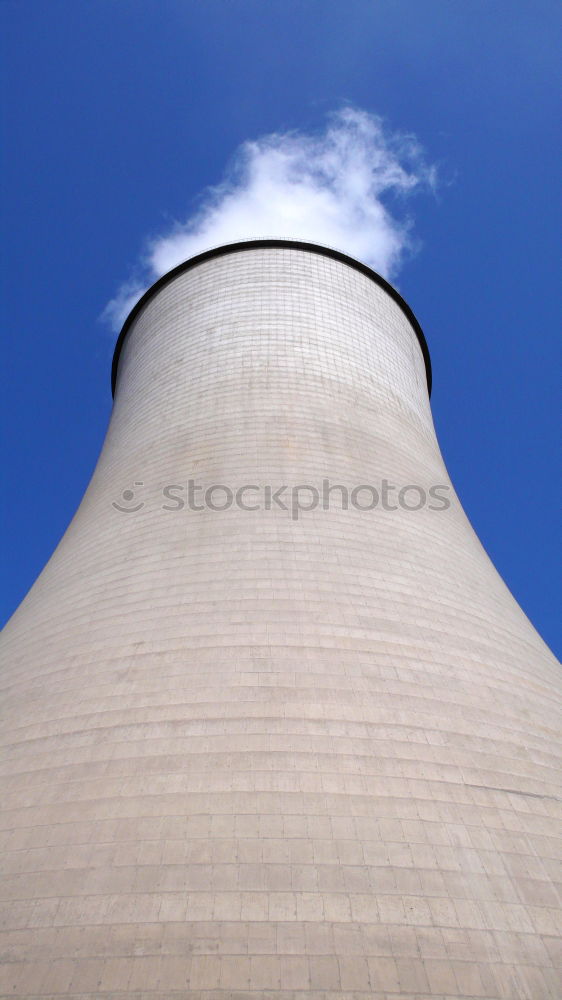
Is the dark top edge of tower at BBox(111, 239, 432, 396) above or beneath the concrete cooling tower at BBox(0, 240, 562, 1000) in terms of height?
above

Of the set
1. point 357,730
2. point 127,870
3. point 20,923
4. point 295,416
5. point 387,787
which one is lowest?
point 20,923

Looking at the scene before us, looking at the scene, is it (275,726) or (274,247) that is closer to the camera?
(275,726)

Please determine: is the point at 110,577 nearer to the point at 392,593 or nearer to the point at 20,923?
the point at 392,593

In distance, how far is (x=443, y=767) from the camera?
205 inches

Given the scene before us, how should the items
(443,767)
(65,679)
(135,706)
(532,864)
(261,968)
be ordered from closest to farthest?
(261,968)
(532,864)
(443,767)
(135,706)
(65,679)

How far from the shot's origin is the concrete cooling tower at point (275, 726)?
400 cm

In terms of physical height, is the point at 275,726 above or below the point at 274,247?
below

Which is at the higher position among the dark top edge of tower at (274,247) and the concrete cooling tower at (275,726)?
the dark top edge of tower at (274,247)

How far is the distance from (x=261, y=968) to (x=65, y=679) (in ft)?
10.5

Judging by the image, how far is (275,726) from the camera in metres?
5.25

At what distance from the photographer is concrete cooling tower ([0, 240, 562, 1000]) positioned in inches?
157

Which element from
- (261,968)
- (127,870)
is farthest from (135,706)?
(261,968)

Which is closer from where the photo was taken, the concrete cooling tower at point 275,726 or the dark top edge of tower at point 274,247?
the concrete cooling tower at point 275,726

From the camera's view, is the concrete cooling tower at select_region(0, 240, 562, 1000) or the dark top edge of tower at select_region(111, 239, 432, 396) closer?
the concrete cooling tower at select_region(0, 240, 562, 1000)
